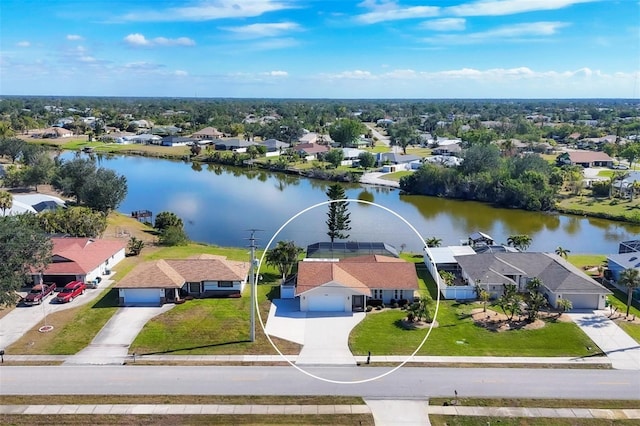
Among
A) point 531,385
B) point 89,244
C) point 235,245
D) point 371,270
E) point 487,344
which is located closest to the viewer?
point 531,385

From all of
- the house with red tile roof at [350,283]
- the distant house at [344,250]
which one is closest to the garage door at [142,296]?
the house with red tile roof at [350,283]

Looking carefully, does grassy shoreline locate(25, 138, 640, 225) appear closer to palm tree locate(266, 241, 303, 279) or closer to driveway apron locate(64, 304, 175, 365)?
palm tree locate(266, 241, 303, 279)

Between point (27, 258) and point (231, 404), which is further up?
point (27, 258)

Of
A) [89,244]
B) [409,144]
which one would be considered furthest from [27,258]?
[409,144]

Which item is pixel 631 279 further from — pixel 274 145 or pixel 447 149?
pixel 274 145

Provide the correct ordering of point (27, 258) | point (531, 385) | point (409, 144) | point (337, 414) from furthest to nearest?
point (409, 144) < point (27, 258) < point (531, 385) < point (337, 414)

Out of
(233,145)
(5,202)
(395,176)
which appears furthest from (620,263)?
(233,145)

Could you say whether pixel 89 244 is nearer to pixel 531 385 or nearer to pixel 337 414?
pixel 337 414

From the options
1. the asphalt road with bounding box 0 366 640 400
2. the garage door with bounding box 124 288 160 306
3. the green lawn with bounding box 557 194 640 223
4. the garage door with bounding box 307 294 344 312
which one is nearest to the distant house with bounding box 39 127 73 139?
the garage door with bounding box 124 288 160 306
